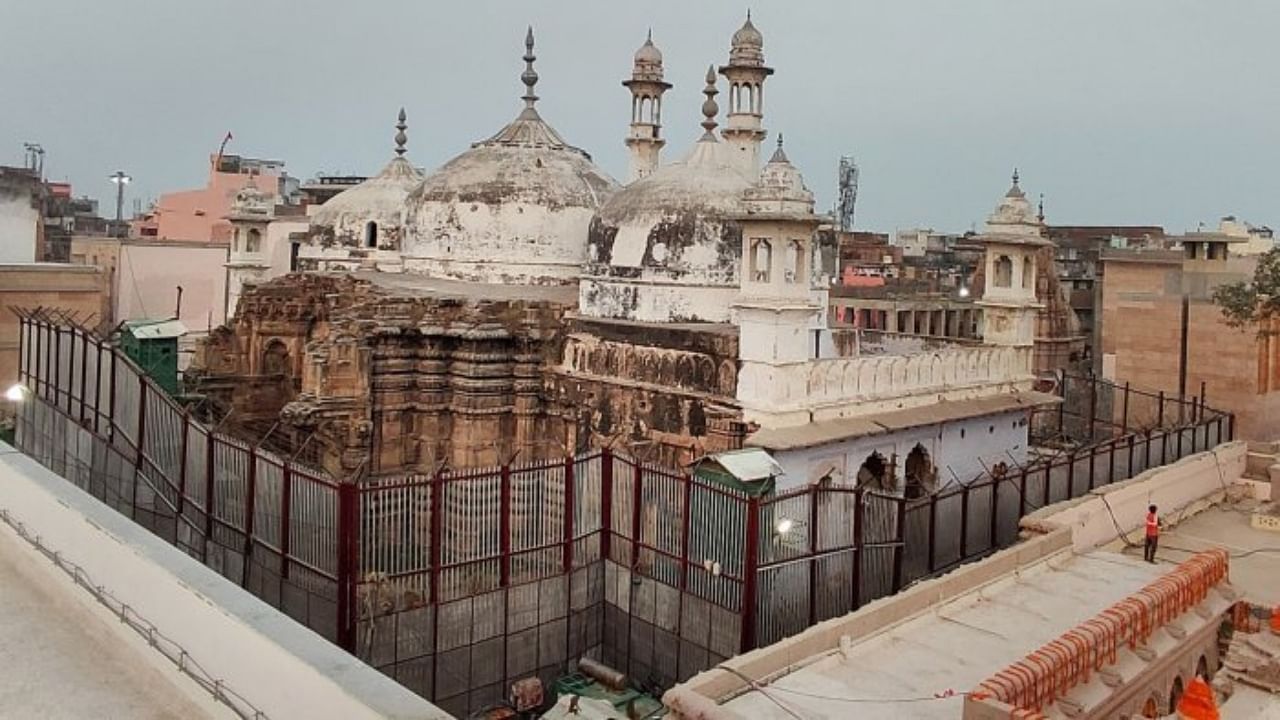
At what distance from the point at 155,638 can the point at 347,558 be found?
2.68m

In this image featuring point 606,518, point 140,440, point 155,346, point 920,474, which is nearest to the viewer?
point 606,518

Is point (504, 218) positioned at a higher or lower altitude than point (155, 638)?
higher

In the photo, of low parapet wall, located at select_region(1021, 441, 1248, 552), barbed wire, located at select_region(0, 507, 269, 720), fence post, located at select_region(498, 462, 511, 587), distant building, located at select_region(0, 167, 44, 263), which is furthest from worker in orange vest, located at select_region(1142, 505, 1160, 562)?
distant building, located at select_region(0, 167, 44, 263)

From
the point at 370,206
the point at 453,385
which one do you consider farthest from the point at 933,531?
the point at 370,206

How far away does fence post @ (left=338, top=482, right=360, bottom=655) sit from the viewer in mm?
8836

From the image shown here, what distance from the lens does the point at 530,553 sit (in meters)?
9.92

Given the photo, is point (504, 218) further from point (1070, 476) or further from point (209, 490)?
point (1070, 476)

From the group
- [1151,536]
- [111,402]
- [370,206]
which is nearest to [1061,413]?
[1151,536]

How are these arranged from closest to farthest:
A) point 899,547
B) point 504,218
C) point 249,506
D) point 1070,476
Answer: point 249,506 → point 899,547 → point 1070,476 → point 504,218

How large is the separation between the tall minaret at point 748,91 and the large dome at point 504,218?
454 centimetres

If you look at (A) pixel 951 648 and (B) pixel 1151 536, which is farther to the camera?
(B) pixel 1151 536

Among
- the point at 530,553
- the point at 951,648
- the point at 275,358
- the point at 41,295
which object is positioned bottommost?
the point at 951,648

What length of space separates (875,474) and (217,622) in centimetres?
1023

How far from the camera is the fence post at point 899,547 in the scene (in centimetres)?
1026
